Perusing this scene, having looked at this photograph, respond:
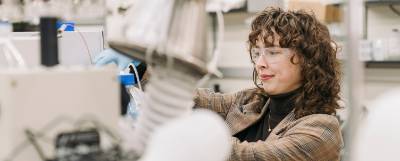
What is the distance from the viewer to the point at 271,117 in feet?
6.39

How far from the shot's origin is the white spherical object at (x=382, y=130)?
2.25ft

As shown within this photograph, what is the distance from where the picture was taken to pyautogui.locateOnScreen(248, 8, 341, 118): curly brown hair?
6.04ft

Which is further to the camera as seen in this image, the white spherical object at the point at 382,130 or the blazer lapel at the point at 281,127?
the blazer lapel at the point at 281,127

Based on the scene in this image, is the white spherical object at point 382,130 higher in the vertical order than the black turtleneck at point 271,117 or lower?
higher

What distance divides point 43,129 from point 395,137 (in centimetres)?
48

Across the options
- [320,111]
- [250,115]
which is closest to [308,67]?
[320,111]

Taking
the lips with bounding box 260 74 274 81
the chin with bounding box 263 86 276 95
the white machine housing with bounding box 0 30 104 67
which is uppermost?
the white machine housing with bounding box 0 30 104 67

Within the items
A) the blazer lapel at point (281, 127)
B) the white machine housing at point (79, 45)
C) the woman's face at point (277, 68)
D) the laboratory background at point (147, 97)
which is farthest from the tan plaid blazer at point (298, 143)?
the laboratory background at point (147, 97)

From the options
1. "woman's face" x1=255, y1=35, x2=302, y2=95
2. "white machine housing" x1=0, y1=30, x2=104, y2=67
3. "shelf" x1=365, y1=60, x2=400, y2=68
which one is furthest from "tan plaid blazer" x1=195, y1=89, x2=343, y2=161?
"shelf" x1=365, y1=60, x2=400, y2=68

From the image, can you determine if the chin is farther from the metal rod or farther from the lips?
Result: the metal rod

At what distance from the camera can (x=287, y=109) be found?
191 cm

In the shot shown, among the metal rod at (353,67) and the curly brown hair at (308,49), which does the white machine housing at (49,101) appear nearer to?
the metal rod at (353,67)

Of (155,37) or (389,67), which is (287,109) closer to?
(155,37)

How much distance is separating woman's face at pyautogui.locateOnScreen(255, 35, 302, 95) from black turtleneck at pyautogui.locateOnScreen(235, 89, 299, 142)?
0.03 m
